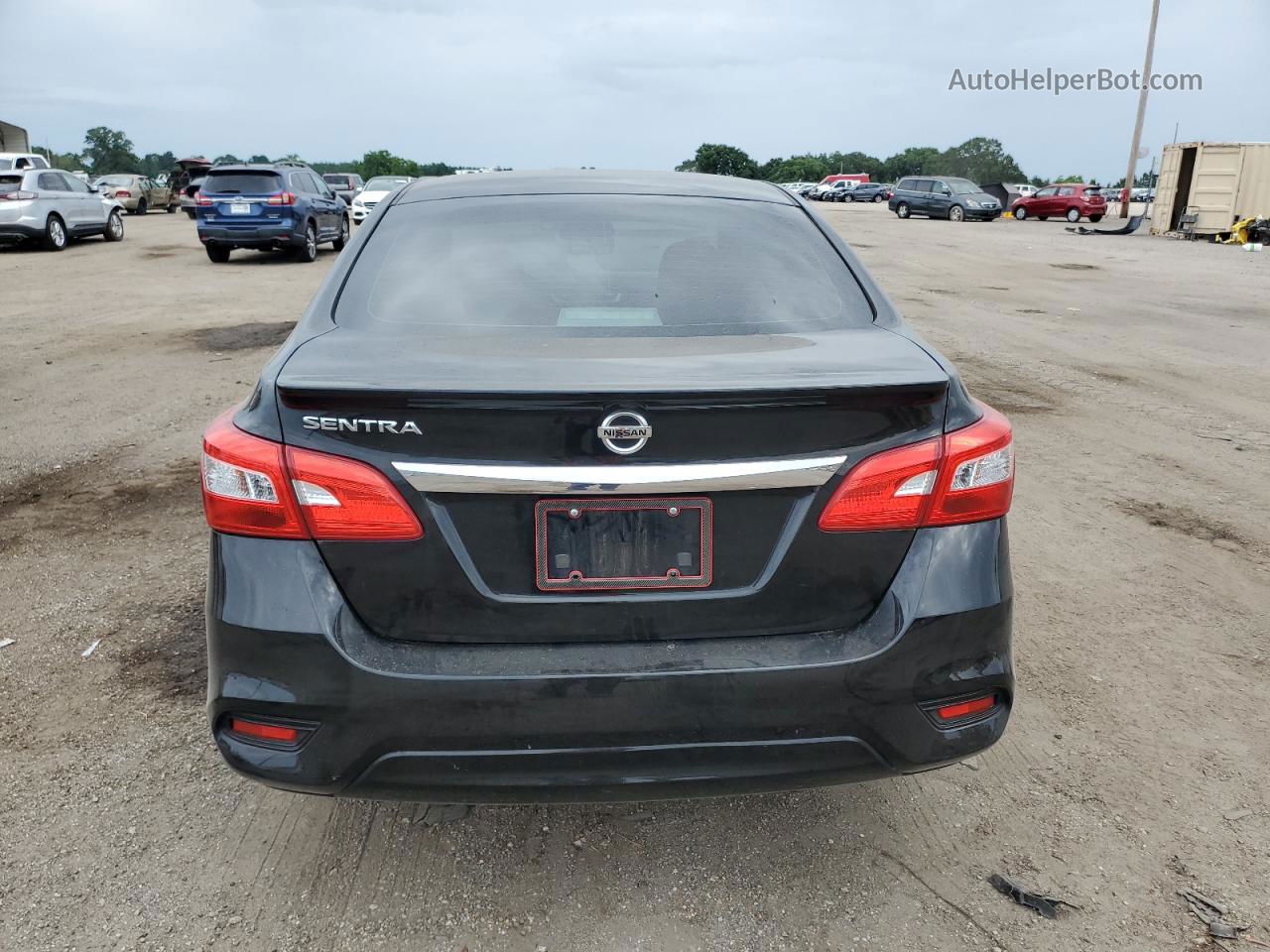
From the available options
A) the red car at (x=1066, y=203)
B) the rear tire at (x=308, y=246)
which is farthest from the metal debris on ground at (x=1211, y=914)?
the red car at (x=1066, y=203)

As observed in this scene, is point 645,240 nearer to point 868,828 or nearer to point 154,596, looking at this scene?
point 868,828

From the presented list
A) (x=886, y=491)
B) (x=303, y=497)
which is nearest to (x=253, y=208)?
(x=303, y=497)

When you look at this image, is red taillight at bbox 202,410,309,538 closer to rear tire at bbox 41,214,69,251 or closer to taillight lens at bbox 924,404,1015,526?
taillight lens at bbox 924,404,1015,526

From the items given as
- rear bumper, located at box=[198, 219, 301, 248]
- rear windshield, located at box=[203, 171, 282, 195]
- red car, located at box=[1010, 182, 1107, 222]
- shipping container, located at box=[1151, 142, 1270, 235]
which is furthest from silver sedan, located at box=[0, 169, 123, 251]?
red car, located at box=[1010, 182, 1107, 222]

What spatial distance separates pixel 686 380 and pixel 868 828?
4.85 feet

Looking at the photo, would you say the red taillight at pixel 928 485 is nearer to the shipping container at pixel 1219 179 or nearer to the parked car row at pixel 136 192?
the shipping container at pixel 1219 179

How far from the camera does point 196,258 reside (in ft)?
65.5

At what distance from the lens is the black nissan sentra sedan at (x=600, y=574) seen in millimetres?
2000

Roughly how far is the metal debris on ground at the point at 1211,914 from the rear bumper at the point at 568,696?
92cm

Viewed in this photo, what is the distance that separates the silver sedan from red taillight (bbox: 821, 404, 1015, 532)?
22934mm

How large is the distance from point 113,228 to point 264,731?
25670 millimetres

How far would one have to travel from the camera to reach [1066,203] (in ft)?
131

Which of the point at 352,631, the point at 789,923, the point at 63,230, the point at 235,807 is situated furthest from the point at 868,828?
the point at 63,230

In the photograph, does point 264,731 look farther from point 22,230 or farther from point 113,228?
point 113,228
